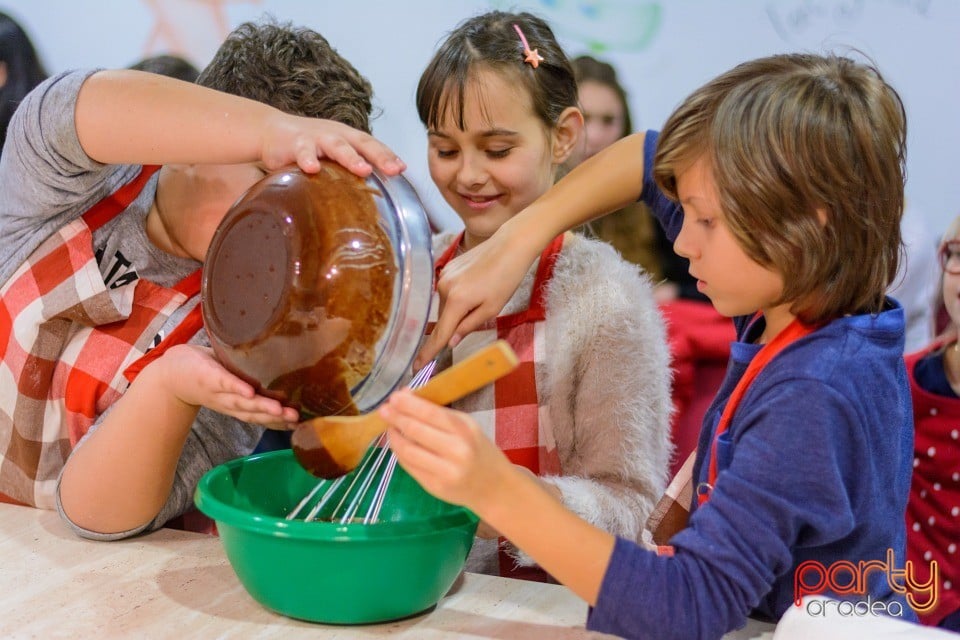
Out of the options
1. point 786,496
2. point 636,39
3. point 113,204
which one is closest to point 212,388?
point 113,204

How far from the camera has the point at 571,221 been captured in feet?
3.43

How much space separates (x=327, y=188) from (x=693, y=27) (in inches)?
64.6

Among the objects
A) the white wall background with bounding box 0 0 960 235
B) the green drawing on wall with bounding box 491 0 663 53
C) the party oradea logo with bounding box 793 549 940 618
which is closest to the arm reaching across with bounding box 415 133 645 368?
the party oradea logo with bounding box 793 549 940 618

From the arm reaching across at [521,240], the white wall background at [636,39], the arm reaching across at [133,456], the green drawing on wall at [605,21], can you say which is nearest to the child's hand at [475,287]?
the arm reaching across at [521,240]

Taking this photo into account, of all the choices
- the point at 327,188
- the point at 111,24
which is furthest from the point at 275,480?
the point at 111,24

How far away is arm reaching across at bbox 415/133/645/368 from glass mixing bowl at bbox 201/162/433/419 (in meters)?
0.15

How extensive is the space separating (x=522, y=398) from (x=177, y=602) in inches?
17.2

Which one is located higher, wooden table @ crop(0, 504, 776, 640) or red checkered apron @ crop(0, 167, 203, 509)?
red checkered apron @ crop(0, 167, 203, 509)

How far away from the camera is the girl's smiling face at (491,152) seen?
3.73 ft

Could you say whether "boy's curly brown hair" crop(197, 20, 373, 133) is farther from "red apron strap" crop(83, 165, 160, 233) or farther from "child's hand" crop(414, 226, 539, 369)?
"child's hand" crop(414, 226, 539, 369)

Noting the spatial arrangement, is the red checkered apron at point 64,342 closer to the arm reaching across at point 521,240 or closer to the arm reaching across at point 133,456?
the arm reaching across at point 133,456

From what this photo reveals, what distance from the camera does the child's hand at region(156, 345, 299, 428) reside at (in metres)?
0.82

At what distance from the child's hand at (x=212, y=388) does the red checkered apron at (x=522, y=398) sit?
11.6 inches

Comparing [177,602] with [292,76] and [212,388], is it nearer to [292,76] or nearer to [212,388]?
[212,388]
